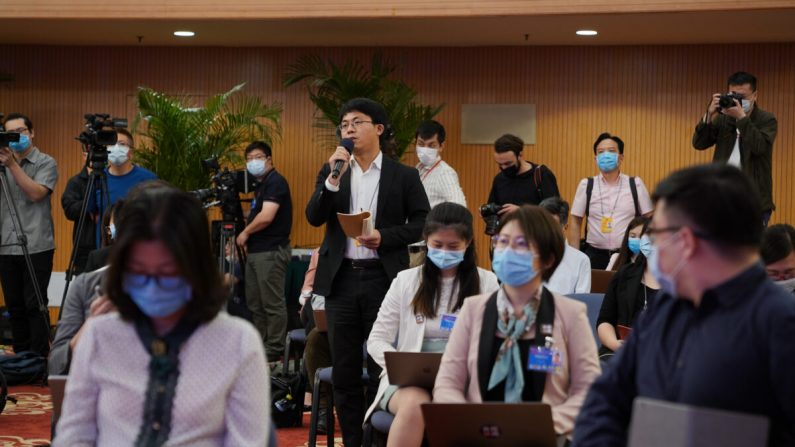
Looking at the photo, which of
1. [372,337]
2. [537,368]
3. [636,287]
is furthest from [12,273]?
[537,368]

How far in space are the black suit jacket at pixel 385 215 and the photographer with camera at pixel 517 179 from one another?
310 centimetres

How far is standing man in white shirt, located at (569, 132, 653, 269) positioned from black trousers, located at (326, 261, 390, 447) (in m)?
3.45

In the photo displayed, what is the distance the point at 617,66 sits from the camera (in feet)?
35.8

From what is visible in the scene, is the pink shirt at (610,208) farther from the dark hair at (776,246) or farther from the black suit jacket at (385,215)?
the dark hair at (776,246)

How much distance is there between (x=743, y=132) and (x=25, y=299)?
5245mm

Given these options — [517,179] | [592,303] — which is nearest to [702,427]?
[592,303]

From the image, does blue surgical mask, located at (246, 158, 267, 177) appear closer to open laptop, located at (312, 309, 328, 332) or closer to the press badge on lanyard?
open laptop, located at (312, 309, 328, 332)

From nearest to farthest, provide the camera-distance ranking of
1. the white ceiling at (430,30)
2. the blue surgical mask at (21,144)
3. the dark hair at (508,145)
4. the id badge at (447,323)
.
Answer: the id badge at (447,323) → the blue surgical mask at (21,144) → the dark hair at (508,145) → the white ceiling at (430,30)

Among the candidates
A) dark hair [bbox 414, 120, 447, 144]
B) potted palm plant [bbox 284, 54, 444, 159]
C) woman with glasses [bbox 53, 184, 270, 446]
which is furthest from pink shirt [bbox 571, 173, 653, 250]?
woman with glasses [bbox 53, 184, 270, 446]

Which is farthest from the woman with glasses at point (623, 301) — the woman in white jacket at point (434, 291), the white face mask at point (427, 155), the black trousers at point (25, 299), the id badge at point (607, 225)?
the black trousers at point (25, 299)

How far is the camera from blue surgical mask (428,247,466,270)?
4590 mm

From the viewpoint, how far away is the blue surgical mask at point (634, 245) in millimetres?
5652

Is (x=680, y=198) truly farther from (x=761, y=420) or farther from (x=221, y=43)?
(x=221, y=43)

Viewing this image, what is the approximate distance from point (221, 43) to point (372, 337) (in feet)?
23.4
